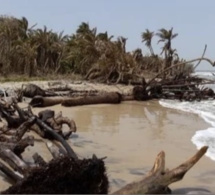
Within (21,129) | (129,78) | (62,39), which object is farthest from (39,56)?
A: (21,129)

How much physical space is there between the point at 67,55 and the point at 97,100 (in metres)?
21.3

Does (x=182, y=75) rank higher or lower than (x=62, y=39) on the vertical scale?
lower

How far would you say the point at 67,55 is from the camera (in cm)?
4056

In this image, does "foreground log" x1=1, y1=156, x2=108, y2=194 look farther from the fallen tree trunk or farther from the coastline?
the fallen tree trunk

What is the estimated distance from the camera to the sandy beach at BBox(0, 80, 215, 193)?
687 cm

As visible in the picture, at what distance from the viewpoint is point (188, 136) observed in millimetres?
11719

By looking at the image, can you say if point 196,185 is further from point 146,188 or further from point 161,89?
point 161,89

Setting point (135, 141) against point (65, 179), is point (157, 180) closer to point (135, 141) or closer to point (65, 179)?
point (65, 179)

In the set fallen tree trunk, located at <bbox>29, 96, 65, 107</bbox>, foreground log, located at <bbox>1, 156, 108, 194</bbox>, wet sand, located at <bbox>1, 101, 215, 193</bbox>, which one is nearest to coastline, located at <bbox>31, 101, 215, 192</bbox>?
wet sand, located at <bbox>1, 101, 215, 193</bbox>

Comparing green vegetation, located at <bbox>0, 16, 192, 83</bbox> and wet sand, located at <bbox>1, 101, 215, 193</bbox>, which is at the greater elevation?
green vegetation, located at <bbox>0, 16, 192, 83</bbox>

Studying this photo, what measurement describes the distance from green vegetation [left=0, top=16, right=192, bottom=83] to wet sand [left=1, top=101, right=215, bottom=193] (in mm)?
12029

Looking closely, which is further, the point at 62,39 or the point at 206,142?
the point at 62,39

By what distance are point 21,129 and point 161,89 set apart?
19.0m

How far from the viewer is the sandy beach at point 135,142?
6.87 meters
